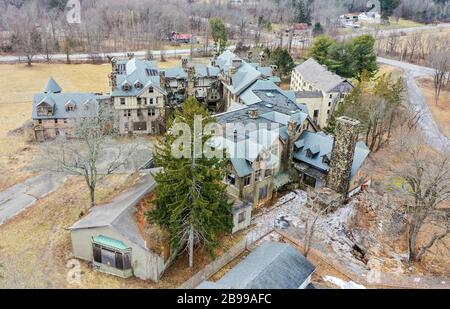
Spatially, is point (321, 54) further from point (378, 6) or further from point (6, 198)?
point (378, 6)

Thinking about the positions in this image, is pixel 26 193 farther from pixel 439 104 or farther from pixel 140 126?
pixel 439 104

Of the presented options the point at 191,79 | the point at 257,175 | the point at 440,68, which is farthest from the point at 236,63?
the point at 440,68

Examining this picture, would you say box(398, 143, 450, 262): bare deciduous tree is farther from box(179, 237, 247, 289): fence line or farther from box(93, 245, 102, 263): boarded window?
box(93, 245, 102, 263): boarded window

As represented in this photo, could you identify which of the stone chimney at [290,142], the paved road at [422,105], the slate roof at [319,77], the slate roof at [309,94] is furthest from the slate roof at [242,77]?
the paved road at [422,105]

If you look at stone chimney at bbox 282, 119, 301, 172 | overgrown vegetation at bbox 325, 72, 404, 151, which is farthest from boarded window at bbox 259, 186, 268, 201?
overgrown vegetation at bbox 325, 72, 404, 151

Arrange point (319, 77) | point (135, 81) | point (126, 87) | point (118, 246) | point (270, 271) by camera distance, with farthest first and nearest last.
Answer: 1. point (319, 77)
2. point (135, 81)
3. point (126, 87)
4. point (118, 246)
5. point (270, 271)

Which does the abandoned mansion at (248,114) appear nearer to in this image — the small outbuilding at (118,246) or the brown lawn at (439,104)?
the small outbuilding at (118,246)
